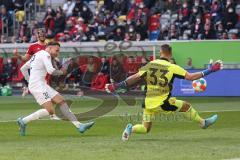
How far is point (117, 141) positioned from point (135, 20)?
2345 centimetres

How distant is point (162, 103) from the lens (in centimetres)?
1466

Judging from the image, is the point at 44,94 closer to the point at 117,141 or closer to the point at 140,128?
the point at 117,141

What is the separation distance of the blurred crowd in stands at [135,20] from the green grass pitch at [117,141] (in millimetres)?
13660

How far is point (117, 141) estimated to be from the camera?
14367mm

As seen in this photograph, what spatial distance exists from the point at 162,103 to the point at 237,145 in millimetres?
1855

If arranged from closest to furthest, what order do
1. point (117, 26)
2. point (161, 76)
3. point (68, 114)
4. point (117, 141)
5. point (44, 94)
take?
point (117, 141)
point (161, 76)
point (68, 114)
point (44, 94)
point (117, 26)

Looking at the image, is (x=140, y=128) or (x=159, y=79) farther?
(x=159, y=79)

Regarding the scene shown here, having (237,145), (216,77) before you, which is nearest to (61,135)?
(237,145)

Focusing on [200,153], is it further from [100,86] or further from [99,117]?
[100,86]

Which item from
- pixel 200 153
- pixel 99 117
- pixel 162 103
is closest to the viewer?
pixel 200 153

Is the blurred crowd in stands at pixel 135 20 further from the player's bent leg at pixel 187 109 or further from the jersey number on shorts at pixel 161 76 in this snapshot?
the jersey number on shorts at pixel 161 76

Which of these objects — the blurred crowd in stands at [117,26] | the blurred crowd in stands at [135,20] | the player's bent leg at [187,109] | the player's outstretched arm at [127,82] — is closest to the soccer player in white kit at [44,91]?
the player's outstretched arm at [127,82]

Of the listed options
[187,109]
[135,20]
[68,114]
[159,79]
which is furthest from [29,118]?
[135,20]

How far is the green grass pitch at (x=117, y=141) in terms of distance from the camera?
476 inches
